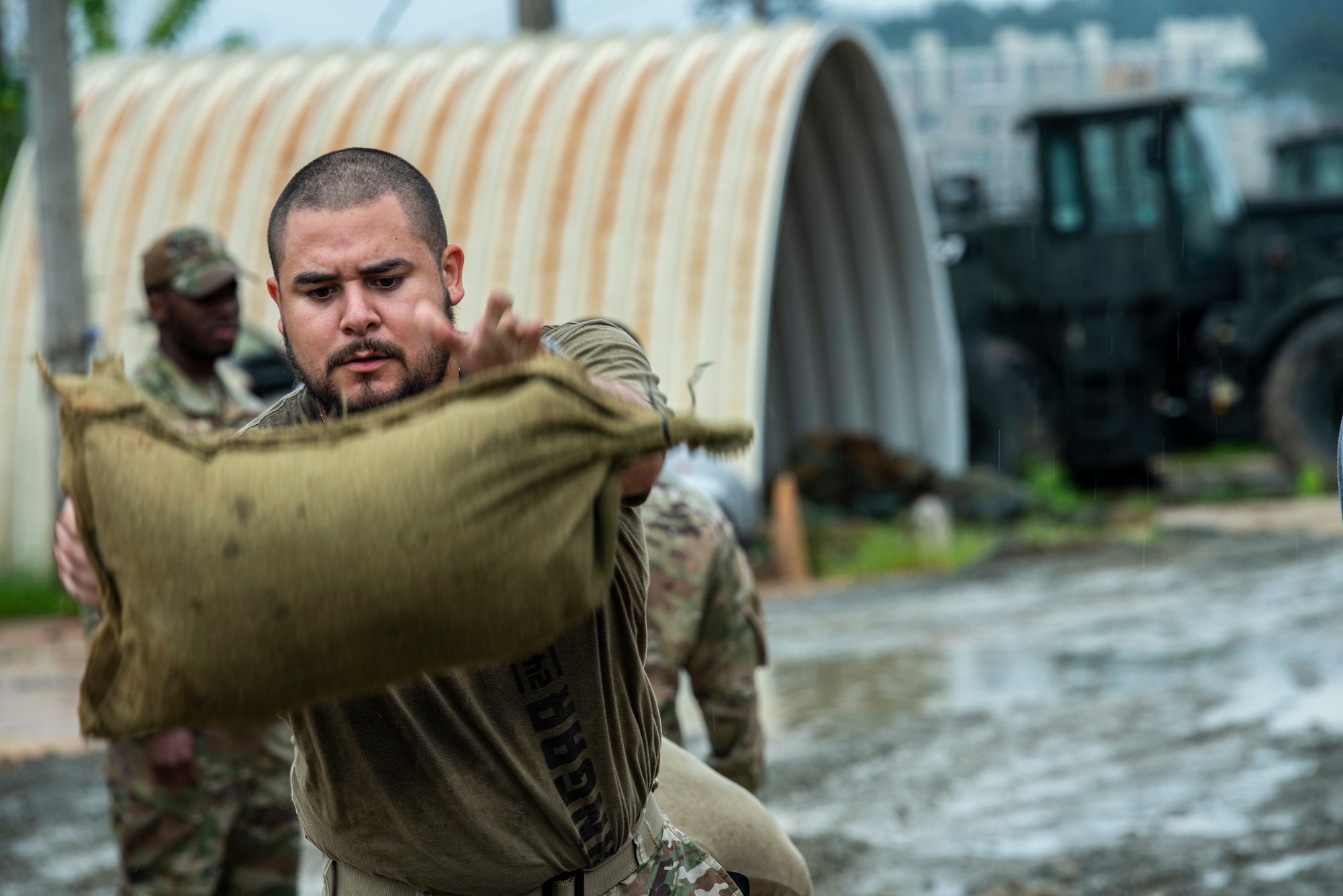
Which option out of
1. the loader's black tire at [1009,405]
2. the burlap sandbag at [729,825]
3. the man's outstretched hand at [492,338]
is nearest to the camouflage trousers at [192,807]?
the burlap sandbag at [729,825]

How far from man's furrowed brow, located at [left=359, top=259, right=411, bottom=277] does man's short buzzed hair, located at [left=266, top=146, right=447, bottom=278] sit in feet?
0.18

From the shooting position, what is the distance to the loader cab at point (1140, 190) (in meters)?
16.2

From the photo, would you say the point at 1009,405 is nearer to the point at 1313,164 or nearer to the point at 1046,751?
the point at 1313,164

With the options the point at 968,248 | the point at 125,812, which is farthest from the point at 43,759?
the point at 968,248

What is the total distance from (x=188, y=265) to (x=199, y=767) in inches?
53.3

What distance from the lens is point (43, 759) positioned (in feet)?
24.8

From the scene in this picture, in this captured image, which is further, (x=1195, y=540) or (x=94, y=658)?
(x=1195, y=540)

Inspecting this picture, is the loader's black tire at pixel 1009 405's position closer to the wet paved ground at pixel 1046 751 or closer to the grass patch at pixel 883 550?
the grass patch at pixel 883 550

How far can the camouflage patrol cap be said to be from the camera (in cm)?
439

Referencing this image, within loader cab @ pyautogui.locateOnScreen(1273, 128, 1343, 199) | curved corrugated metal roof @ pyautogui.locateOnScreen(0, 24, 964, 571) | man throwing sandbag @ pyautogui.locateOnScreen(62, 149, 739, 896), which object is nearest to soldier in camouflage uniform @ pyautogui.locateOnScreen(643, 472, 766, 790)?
man throwing sandbag @ pyautogui.locateOnScreen(62, 149, 739, 896)

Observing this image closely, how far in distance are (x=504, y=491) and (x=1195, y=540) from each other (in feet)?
41.2

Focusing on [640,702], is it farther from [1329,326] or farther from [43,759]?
[1329,326]

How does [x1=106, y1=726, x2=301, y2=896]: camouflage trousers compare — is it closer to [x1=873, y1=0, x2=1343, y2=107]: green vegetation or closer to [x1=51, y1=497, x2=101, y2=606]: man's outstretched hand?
[x1=51, y1=497, x2=101, y2=606]: man's outstretched hand

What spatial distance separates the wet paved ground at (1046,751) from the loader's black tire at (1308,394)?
13.4 ft
